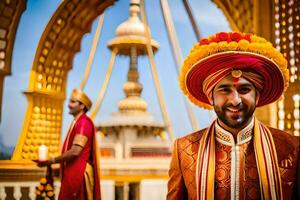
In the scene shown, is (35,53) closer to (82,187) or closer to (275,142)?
(82,187)

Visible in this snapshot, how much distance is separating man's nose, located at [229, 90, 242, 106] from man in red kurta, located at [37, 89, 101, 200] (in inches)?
76.4

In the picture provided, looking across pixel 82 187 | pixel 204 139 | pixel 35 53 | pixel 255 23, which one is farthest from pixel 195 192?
pixel 35 53

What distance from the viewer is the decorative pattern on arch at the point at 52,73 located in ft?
18.4

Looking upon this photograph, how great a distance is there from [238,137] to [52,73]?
457cm

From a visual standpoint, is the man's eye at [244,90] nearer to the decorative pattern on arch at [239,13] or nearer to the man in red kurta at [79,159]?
the man in red kurta at [79,159]

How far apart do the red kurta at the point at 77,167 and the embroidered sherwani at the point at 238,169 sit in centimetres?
178

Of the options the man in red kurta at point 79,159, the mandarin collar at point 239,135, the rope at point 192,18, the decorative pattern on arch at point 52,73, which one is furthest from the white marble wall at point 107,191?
the mandarin collar at point 239,135

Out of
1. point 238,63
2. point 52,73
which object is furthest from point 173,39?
point 238,63

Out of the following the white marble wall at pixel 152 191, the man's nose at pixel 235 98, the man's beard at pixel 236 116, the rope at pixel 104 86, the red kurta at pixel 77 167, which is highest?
the rope at pixel 104 86

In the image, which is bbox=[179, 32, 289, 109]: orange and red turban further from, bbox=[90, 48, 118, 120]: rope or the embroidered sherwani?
bbox=[90, 48, 118, 120]: rope

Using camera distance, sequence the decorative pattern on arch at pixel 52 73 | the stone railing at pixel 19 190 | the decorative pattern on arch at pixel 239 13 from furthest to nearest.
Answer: the decorative pattern on arch at pixel 52 73
the decorative pattern on arch at pixel 239 13
the stone railing at pixel 19 190

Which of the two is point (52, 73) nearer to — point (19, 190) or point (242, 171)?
point (19, 190)

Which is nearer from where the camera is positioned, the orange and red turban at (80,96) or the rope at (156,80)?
the orange and red turban at (80,96)

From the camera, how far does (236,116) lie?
1576 mm
